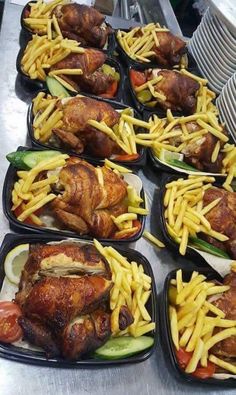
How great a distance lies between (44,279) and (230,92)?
2020 millimetres

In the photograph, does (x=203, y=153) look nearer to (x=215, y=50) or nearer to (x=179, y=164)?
(x=179, y=164)

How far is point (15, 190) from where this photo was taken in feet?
6.33

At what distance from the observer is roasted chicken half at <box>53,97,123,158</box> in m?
2.21

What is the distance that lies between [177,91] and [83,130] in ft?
2.80

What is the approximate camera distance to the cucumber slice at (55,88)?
8.07 feet

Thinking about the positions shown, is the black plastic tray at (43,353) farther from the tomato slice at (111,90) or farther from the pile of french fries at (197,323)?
the tomato slice at (111,90)

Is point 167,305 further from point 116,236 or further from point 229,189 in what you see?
point 229,189

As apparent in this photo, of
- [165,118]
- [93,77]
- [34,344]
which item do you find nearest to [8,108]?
[93,77]

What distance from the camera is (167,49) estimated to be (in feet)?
10.2

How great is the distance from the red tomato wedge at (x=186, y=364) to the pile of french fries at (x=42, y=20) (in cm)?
208

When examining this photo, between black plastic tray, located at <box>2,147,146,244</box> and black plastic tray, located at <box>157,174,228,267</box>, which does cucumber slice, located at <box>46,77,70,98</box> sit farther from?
black plastic tray, located at <box>157,174,228,267</box>

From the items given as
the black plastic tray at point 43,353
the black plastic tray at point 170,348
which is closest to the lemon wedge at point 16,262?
the black plastic tray at point 43,353

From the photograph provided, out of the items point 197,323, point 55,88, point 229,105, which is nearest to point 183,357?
point 197,323

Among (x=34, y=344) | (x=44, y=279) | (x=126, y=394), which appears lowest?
(x=126, y=394)
